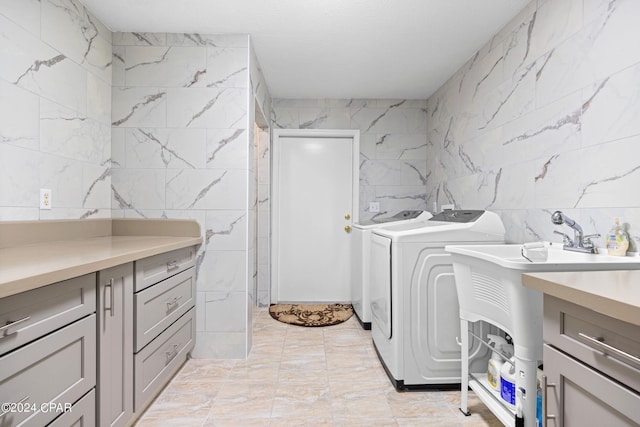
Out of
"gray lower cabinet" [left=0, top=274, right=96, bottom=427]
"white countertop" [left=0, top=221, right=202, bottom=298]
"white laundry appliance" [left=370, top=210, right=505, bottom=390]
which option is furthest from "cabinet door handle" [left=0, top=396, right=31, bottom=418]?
"white laundry appliance" [left=370, top=210, right=505, bottom=390]

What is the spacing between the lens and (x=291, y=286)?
4.01m

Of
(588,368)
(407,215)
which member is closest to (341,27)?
(407,215)

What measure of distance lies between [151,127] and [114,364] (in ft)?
5.29

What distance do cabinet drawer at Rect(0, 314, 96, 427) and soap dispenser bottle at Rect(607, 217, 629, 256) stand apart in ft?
6.75

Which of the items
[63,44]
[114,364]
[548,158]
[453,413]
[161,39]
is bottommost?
[453,413]

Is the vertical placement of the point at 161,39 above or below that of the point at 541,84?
above

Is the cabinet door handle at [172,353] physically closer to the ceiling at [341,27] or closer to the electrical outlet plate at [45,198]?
the electrical outlet plate at [45,198]

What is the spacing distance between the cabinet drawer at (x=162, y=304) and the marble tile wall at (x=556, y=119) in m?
2.09

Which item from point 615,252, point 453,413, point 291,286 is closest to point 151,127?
point 291,286

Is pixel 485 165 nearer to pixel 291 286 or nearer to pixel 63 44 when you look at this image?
pixel 291 286

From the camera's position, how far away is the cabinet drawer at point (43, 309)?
0.91 metres

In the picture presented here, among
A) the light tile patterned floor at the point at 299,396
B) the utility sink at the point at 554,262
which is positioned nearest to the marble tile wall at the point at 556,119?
the utility sink at the point at 554,262

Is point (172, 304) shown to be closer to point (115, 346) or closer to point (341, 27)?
point (115, 346)

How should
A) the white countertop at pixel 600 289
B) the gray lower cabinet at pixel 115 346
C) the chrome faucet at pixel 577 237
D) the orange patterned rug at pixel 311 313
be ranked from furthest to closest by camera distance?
the orange patterned rug at pixel 311 313, the chrome faucet at pixel 577 237, the gray lower cabinet at pixel 115 346, the white countertop at pixel 600 289
